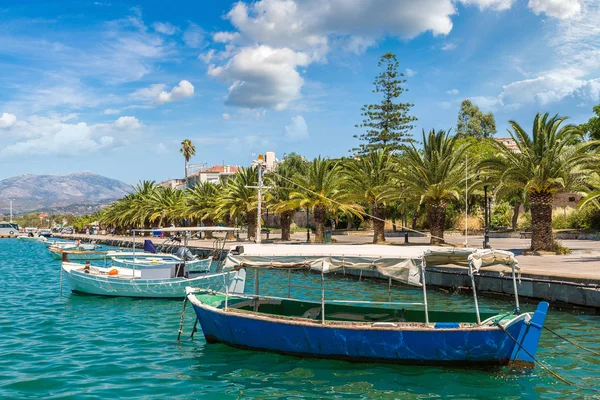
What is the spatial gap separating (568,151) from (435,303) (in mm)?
12827

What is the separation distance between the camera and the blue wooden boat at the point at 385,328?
1217 cm

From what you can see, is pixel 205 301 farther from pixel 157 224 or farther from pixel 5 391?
pixel 157 224

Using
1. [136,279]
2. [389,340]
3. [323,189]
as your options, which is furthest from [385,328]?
[323,189]

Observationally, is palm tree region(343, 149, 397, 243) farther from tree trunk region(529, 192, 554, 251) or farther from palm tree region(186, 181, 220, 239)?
palm tree region(186, 181, 220, 239)

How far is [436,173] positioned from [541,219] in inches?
272

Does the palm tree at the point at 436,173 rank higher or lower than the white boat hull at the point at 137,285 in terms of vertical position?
higher

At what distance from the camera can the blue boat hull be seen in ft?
39.8

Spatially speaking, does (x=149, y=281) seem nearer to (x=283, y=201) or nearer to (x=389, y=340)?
(x=389, y=340)

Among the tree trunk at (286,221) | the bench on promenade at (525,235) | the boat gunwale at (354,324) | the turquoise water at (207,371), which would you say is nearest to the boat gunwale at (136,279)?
the turquoise water at (207,371)

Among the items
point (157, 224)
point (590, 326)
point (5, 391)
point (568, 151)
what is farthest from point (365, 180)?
point (157, 224)

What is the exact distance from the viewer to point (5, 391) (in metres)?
11.5

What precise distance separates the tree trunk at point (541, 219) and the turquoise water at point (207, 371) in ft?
35.2

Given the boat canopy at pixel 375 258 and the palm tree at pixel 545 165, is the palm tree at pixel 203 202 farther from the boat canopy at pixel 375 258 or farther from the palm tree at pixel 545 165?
the boat canopy at pixel 375 258

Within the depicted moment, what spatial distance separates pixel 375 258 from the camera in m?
13.3
